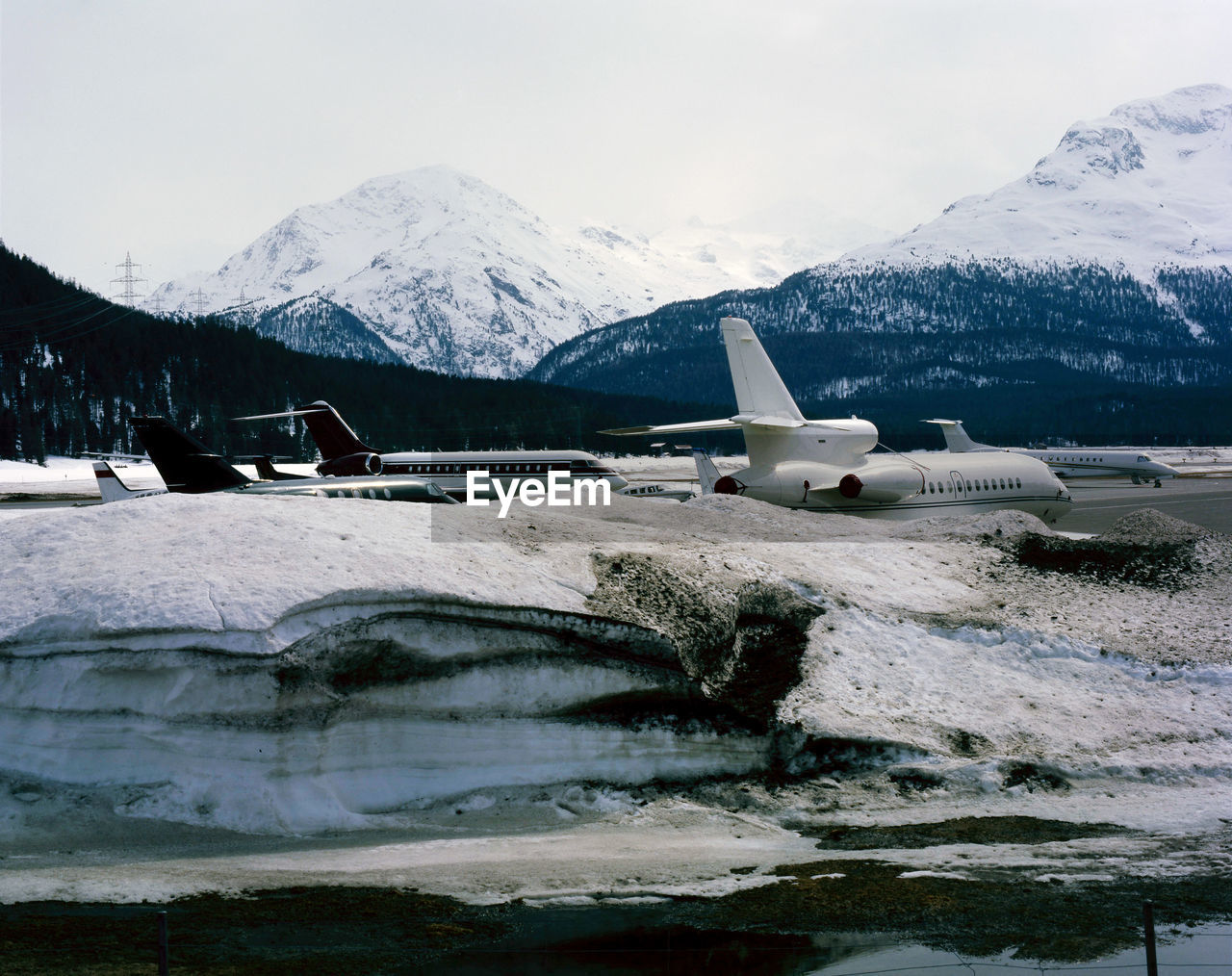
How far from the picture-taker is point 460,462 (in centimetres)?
5678

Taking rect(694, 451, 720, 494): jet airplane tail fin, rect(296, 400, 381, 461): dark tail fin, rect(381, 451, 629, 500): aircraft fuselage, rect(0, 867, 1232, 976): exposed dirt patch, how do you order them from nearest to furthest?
rect(0, 867, 1232, 976): exposed dirt patch
rect(694, 451, 720, 494): jet airplane tail fin
rect(381, 451, 629, 500): aircraft fuselage
rect(296, 400, 381, 461): dark tail fin

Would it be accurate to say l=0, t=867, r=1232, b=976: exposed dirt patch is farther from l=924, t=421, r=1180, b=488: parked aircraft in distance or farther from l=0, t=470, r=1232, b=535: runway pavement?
l=924, t=421, r=1180, b=488: parked aircraft in distance

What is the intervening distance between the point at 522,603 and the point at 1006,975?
7840 millimetres

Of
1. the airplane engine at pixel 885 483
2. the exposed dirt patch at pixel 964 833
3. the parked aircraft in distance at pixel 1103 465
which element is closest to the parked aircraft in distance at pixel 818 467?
the airplane engine at pixel 885 483

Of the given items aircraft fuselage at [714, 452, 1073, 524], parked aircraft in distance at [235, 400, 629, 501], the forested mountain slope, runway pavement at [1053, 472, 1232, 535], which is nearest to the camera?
aircraft fuselage at [714, 452, 1073, 524]

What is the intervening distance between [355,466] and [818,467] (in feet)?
93.4

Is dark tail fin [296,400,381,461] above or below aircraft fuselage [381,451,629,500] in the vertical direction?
above

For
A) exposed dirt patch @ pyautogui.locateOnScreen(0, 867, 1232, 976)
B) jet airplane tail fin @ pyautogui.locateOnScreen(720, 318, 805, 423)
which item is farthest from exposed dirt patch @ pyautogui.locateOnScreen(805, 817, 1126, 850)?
jet airplane tail fin @ pyautogui.locateOnScreen(720, 318, 805, 423)

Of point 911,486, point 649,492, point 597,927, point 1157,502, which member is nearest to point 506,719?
point 597,927

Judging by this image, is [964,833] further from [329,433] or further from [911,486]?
[329,433]

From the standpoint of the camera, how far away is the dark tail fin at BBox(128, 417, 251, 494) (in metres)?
27.9

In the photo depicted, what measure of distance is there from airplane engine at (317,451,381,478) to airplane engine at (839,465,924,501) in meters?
27.5

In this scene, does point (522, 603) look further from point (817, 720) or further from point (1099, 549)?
point (1099, 549)

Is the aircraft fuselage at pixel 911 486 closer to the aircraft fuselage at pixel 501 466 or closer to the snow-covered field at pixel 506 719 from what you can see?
the snow-covered field at pixel 506 719
